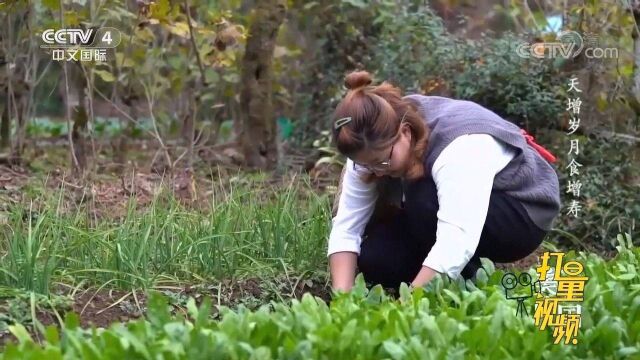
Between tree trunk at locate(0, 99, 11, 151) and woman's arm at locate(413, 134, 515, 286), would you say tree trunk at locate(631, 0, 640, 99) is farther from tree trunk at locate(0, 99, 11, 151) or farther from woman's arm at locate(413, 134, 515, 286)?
tree trunk at locate(0, 99, 11, 151)

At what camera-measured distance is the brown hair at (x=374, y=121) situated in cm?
327

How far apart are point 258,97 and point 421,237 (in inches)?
125

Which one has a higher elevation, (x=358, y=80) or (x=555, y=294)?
(x=358, y=80)

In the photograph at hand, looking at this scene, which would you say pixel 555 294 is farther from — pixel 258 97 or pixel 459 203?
pixel 258 97

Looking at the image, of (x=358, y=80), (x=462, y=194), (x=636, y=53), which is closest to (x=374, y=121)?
(x=358, y=80)

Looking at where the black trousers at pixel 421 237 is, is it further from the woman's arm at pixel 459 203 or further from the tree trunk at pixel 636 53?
the tree trunk at pixel 636 53

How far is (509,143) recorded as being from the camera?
3555 millimetres

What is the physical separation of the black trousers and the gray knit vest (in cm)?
4

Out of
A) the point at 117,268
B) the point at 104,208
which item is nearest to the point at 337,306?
the point at 117,268

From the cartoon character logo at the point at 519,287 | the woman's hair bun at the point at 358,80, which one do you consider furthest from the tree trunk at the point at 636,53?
the cartoon character logo at the point at 519,287

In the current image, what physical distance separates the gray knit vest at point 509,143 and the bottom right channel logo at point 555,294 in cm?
52

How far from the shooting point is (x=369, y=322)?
2.58 metres

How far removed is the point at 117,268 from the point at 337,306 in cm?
104

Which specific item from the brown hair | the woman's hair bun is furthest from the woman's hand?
the woman's hair bun
